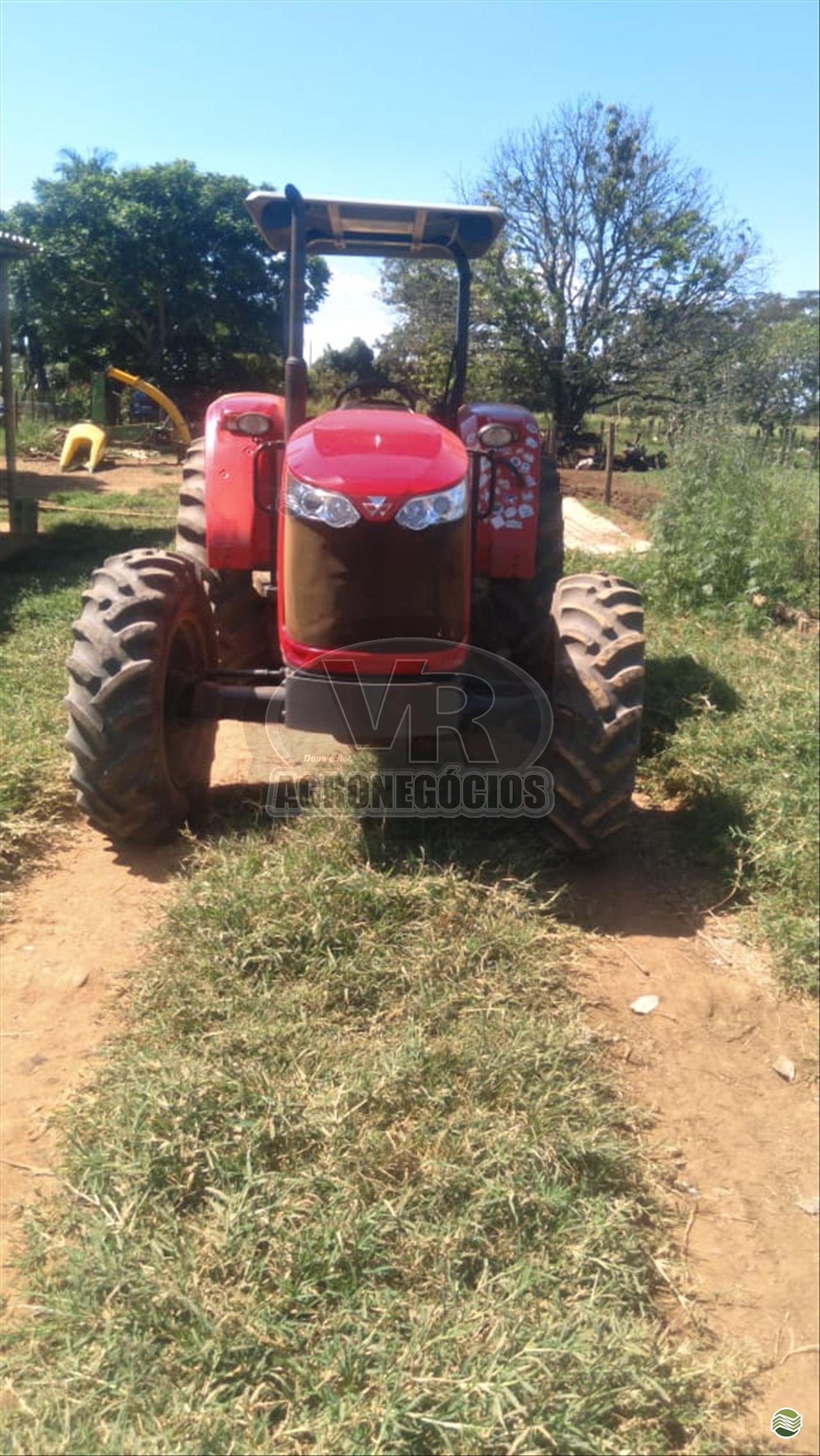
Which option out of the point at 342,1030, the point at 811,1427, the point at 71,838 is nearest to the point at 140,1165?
the point at 342,1030

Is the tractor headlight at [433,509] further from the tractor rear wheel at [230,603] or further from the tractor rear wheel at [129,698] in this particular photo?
the tractor rear wheel at [230,603]

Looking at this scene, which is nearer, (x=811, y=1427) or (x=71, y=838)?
(x=811, y=1427)

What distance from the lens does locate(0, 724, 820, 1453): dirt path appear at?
2.33 m

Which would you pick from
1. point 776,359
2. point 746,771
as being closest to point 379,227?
point 746,771

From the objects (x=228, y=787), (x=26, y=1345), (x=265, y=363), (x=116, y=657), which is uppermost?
(x=265, y=363)

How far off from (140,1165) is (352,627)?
1795 millimetres

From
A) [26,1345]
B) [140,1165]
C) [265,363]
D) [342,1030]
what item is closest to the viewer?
[26,1345]

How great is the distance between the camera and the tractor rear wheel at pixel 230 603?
15.7 feet

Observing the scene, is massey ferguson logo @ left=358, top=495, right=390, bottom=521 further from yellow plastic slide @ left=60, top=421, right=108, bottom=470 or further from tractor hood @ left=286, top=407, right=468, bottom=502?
yellow plastic slide @ left=60, top=421, right=108, bottom=470

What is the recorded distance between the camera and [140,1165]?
2.37m

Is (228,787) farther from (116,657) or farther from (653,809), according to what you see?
(653,809)

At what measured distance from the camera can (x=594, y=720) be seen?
3797mm

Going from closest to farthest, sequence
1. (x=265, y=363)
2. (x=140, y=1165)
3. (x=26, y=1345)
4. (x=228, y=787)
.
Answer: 1. (x=26, y=1345)
2. (x=140, y=1165)
3. (x=228, y=787)
4. (x=265, y=363)

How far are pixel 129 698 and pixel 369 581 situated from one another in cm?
97
